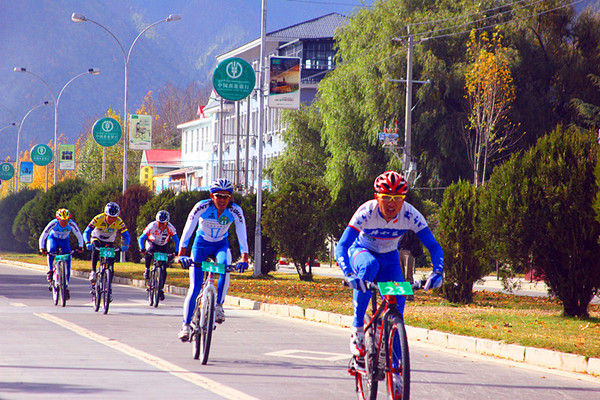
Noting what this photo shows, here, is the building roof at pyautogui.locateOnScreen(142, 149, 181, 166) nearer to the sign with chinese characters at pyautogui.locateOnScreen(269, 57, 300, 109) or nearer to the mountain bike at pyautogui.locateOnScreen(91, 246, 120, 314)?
the sign with chinese characters at pyautogui.locateOnScreen(269, 57, 300, 109)

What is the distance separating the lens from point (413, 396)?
8766 mm

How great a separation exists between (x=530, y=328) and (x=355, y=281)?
836 cm

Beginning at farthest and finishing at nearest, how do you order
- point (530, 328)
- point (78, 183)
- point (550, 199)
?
point (78, 183) → point (550, 199) → point (530, 328)

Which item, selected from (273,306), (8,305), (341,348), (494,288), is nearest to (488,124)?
(494,288)

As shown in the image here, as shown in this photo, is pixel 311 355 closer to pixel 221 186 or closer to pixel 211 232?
pixel 211 232

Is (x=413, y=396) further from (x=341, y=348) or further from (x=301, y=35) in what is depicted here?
(x=301, y=35)

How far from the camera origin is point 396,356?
23.3 ft

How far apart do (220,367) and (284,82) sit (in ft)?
69.3

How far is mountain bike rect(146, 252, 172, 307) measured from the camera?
19297 mm

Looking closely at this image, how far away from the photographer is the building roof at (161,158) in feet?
360

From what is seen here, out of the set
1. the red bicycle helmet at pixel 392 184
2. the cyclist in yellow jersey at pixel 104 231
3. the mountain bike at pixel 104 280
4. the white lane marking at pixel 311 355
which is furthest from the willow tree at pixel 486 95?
the red bicycle helmet at pixel 392 184

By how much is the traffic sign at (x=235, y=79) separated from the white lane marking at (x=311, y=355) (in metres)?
19.0

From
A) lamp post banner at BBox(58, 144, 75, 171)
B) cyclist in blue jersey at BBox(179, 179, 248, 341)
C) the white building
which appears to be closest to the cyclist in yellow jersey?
cyclist in blue jersey at BBox(179, 179, 248, 341)

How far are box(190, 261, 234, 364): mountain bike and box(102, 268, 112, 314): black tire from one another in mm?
6919
